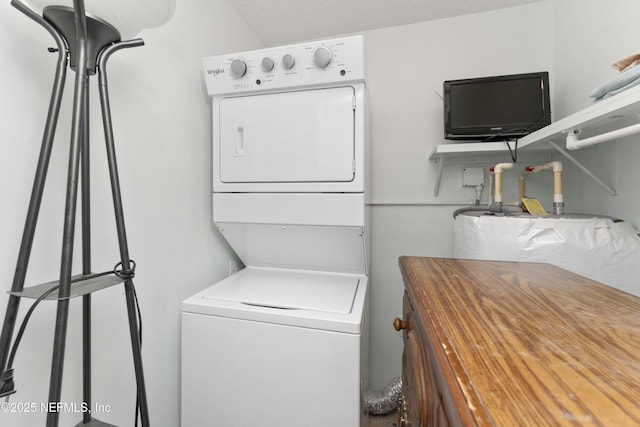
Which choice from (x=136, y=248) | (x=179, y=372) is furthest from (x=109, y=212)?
(x=179, y=372)

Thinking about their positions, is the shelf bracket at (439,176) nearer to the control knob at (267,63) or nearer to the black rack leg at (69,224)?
the control knob at (267,63)

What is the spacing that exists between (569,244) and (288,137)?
141 centimetres

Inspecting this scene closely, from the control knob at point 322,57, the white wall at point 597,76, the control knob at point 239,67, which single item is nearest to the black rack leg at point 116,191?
the control knob at point 239,67

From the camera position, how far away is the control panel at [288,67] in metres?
1.33

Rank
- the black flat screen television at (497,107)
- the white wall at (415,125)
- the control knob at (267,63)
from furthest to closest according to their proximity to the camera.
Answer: the white wall at (415,125)
the black flat screen television at (497,107)
the control knob at (267,63)

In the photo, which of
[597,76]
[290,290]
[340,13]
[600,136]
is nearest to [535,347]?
[600,136]

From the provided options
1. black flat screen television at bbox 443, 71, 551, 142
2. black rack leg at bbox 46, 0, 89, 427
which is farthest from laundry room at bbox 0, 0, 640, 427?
black flat screen television at bbox 443, 71, 551, 142

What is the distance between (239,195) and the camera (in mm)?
1563

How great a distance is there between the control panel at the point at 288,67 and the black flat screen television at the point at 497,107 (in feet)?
2.94

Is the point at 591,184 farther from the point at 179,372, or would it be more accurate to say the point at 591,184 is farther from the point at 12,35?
the point at 12,35

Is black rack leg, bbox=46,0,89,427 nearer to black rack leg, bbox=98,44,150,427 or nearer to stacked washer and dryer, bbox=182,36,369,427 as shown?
black rack leg, bbox=98,44,150,427

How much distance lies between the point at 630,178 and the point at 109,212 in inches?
92.1

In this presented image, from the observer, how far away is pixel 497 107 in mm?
1798

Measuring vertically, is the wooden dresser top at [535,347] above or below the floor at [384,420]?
above
